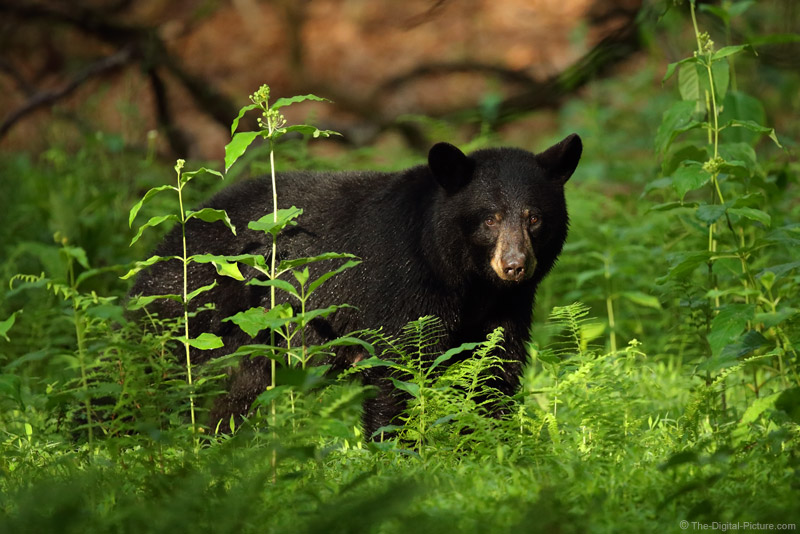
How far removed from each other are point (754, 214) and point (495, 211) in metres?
1.35

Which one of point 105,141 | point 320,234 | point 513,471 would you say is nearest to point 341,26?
point 105,141

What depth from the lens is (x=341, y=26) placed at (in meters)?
13.9

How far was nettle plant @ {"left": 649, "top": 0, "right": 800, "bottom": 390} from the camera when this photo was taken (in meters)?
4.31

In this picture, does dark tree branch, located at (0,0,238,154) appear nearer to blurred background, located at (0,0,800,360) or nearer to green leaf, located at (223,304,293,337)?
blurred background, located at (0,0,800,360)

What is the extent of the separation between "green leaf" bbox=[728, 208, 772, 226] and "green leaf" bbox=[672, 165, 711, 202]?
20cm

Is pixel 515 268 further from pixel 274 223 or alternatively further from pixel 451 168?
pixel 274 223

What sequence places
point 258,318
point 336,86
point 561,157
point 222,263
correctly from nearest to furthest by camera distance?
1. point 258,318
2. point 222,263
3. point 561,157
4. point 336,86

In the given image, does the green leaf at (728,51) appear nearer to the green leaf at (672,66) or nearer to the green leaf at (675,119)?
the green leaf at (672,66)

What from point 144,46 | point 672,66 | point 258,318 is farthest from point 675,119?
point 144,46

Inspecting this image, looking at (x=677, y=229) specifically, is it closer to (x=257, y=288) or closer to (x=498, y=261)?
(x=498, y=261)

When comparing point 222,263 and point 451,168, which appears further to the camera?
point 451,168

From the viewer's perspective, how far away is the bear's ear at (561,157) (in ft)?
18.0

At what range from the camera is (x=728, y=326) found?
4.24 metres

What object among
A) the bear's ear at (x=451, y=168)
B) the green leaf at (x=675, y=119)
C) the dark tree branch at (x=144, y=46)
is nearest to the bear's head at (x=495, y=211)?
the bear's ear at (x=451, y=168)
